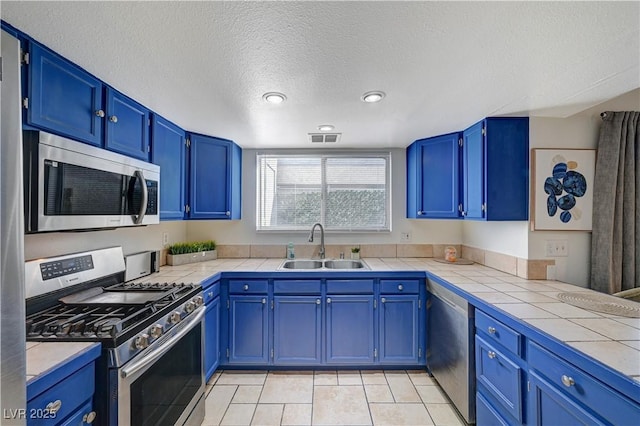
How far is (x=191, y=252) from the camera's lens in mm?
2736

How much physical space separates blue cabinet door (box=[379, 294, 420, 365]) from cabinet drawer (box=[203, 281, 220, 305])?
1.40 meters

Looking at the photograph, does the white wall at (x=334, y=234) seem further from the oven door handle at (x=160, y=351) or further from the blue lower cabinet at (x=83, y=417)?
the blue lower cabinet at (x=83, y=417)

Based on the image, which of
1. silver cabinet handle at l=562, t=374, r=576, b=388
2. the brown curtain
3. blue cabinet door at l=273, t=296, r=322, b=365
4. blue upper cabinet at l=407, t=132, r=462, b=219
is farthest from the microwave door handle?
the brown curtain

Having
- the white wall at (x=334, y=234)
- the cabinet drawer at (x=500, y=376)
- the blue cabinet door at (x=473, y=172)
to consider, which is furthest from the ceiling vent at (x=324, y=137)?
the cabinet drawer at (x=500, y=376)

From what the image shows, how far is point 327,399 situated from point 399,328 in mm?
818

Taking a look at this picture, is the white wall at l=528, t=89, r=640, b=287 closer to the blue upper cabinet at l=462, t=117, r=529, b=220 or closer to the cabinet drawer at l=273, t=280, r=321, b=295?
the blue upper cabinet at l=462, t=117, r=529, b=220

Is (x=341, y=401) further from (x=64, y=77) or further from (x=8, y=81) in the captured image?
(x=64, y=77)

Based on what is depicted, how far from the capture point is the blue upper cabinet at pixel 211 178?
261 centimetres

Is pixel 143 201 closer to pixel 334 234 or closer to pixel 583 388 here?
pixel 334 234

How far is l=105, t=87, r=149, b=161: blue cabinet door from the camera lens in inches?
63.6

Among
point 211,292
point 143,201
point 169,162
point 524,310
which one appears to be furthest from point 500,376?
point 169,162

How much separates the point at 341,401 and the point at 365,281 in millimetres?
910

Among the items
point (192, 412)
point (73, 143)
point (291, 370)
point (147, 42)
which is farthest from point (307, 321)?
point (147, 42)

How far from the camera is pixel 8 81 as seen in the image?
0.65 meters
